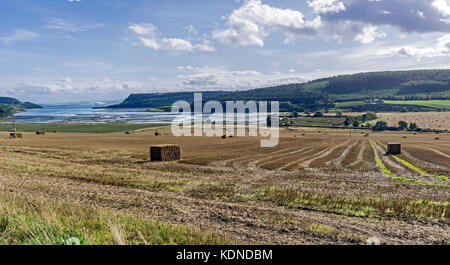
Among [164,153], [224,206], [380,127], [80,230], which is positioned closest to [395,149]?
[164,153]

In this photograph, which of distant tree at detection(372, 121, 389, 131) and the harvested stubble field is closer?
the harvested stubble field

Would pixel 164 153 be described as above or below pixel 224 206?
above

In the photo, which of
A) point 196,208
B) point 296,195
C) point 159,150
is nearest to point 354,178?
point 296,195

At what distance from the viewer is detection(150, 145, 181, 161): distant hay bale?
33.1 m

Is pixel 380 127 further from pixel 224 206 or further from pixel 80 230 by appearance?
pixel 80 230

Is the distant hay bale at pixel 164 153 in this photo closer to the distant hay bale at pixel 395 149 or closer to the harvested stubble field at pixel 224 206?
the harvested stubble field at pixel 224 206

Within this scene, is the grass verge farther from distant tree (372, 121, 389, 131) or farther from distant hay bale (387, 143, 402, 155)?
distant tree (372, 121, 389, 131)

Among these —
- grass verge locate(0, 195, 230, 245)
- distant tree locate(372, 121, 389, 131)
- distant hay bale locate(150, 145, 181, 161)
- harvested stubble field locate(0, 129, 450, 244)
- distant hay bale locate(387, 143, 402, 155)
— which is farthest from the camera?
distant tree locate(372, 121, 389, 131)

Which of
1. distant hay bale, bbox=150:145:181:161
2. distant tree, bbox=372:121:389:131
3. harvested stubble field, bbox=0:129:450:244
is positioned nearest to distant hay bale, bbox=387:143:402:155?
harvested stubble field, bbox=0:129:450:244

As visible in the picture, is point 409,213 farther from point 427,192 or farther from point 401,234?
point 427,192

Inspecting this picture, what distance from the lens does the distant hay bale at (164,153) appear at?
33125mm

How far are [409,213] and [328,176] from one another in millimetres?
11063

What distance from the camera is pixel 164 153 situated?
33344mm
